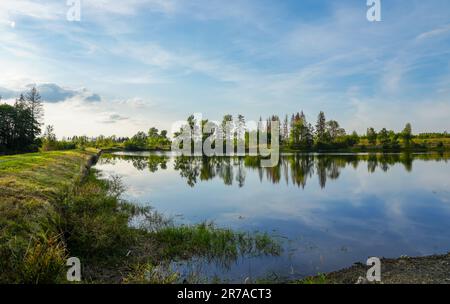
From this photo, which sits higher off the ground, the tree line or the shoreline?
the tree line

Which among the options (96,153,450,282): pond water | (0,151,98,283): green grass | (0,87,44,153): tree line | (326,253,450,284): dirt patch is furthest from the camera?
(0,87,44,153): tree line

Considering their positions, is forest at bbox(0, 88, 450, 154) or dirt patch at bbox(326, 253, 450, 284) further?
forest at bbox(0, 88, 450, 154)

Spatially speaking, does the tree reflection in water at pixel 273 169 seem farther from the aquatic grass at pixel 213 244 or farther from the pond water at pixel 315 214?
the aquatic grass at pixel 213 244

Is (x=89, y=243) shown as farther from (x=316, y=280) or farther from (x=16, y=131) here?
(x=16, y=131)

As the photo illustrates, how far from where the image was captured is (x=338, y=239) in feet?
38.1

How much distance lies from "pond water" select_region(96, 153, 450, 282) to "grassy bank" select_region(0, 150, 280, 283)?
1012 mm

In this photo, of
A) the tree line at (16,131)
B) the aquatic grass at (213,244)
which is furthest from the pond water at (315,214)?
→ the tree line at (16,131)

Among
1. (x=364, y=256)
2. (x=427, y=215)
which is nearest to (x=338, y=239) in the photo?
(x=364, y=256)

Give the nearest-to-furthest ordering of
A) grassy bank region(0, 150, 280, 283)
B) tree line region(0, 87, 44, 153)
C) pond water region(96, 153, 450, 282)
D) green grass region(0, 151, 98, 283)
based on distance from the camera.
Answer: green grass region(0, 151, 98, 283), grassy bank region(0, 150, 280, 283), pond water region(96, 153, 450, 282), tree line region(0, 87, 44, 153)

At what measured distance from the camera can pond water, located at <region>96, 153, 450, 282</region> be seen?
939cm

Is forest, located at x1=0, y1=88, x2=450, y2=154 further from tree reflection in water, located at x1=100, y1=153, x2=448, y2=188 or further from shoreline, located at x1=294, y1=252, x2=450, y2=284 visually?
shoreline, located at x1=294, y1=252, x2=450, y2=284

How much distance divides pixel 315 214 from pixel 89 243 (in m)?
11.1

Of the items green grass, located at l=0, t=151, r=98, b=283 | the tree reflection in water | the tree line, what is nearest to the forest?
the tree line

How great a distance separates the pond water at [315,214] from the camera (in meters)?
9.39
